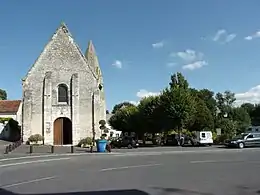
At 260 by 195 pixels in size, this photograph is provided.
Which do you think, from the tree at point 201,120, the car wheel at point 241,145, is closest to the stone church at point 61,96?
the car wheel at point 241,145

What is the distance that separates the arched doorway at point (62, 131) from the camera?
4256 centimetres

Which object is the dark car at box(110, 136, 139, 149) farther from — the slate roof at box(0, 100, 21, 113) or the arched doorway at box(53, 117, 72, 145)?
the slate roof at box(0, 100, 21, 113)

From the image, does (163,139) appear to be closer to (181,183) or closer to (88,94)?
(88,94)

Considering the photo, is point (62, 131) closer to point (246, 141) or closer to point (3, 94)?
point (246, 141)

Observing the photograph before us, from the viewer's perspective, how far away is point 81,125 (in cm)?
4269

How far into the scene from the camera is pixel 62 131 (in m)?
42.8

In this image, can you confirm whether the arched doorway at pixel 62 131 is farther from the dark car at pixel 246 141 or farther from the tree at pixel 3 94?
the tree at pixel 3 94

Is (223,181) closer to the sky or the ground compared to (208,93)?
closer to the ground

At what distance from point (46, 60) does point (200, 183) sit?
3434 centimetres

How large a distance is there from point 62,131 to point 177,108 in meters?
14.1

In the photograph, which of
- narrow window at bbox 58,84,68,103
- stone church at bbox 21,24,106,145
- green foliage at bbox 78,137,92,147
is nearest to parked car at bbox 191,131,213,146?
stone church at bbox 21,24,106,145

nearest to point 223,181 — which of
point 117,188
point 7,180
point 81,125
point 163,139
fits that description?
point 117,188

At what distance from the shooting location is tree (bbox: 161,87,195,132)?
4582 centimetres

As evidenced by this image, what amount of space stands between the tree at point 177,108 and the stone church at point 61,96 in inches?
349
